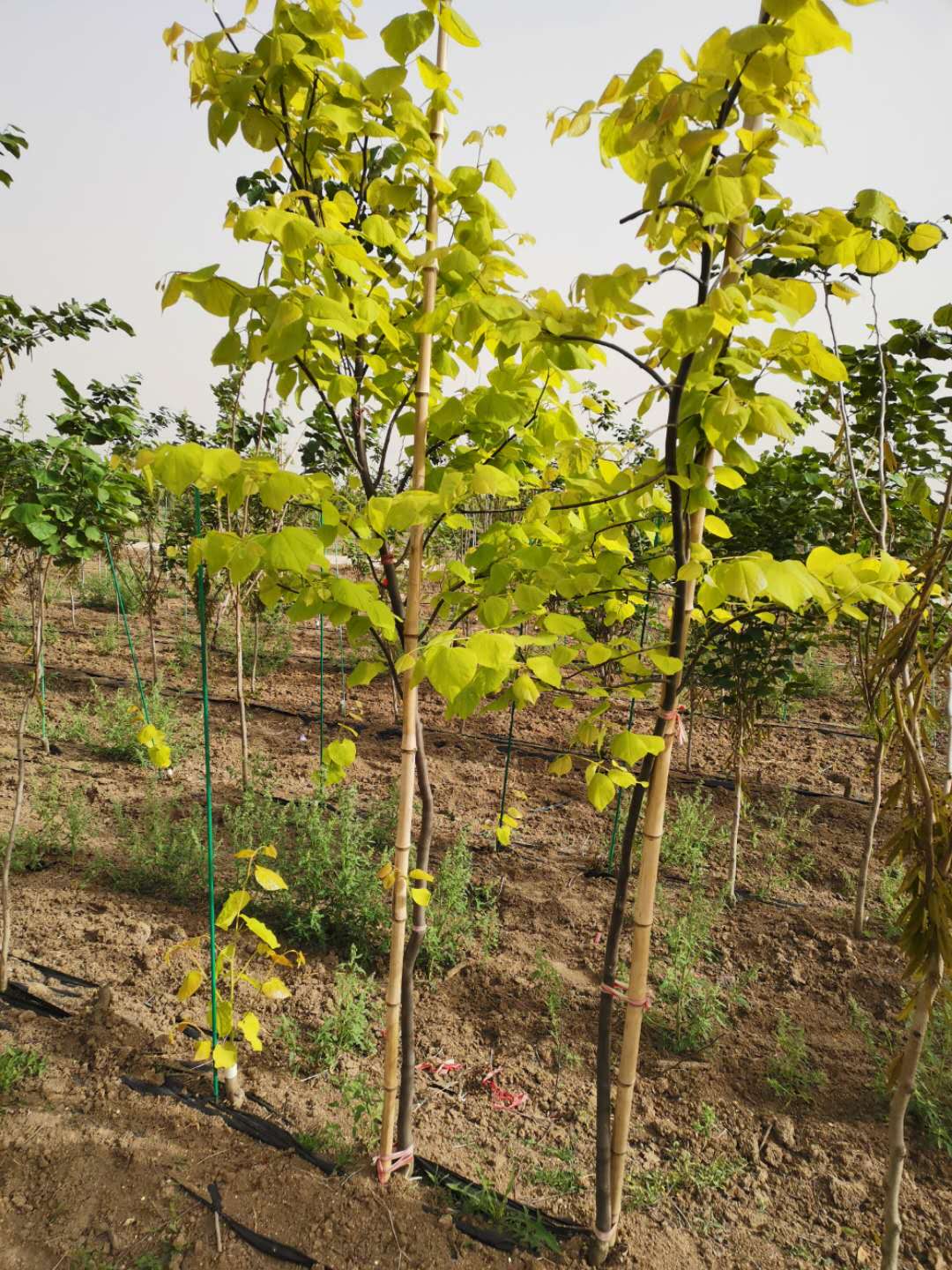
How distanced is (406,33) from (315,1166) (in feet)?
9.16

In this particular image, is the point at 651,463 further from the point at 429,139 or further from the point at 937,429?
the point at 937,429

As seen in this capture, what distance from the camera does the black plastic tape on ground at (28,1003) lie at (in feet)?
8.63

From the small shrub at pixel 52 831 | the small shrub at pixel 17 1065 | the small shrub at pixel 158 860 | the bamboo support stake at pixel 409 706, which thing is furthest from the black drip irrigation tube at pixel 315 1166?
the small shrub at pixel 52 831

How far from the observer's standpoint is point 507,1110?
2402 mm

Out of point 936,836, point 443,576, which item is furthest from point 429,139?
point 936,836

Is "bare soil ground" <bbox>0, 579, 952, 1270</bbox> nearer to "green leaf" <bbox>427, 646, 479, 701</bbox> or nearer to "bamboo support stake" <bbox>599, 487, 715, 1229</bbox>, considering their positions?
"bamboo support stake" <bbox>599, 487, 715, 1229</bbox>

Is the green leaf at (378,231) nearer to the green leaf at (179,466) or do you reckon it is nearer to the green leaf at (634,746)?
the green leaf at (179,466)

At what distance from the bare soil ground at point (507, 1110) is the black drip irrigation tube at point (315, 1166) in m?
0.02

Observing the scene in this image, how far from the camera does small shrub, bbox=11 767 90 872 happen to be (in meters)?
3.64

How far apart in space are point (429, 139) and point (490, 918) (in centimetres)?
306

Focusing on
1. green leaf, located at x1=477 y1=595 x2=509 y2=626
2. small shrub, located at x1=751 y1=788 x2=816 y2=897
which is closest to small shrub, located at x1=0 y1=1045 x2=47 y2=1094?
green leaf, located at x1=477 y1=595 x2=509 y2=626

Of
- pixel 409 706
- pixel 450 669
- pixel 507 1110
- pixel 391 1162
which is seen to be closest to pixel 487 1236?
pixel 391 1162

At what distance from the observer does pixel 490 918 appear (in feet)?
11.1

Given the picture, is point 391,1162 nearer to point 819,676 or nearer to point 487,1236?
point 487,1236
